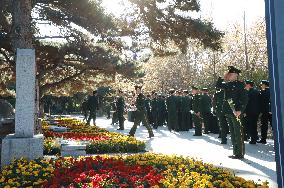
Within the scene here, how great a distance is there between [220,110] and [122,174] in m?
6.89

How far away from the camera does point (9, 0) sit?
498 inches

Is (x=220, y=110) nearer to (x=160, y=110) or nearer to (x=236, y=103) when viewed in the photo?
(x=236, y=103)

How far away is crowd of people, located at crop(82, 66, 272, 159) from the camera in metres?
9.03

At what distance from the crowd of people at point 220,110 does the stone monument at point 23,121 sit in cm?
435

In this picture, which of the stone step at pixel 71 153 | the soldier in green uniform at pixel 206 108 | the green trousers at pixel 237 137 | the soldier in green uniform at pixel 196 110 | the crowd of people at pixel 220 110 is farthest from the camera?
the soldier in green uniform at pixel 206 108

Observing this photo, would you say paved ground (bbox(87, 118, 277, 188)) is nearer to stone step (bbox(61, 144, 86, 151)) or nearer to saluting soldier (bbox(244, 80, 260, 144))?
saluting soldier (bbox(244, 80, 260, 144))

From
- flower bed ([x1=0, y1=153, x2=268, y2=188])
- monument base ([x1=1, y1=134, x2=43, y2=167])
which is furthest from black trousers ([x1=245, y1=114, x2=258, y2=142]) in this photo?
monument base ([x1=1, y1=134, x2=43, y2=167])

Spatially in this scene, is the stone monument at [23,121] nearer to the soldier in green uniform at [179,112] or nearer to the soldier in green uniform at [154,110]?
the soldier in green uniform at [179,112]

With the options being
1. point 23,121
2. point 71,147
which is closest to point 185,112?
point 71,147

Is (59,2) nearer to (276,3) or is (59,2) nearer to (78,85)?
(78,85)

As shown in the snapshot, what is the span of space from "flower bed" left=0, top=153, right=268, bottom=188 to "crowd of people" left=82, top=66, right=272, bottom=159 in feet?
6.72

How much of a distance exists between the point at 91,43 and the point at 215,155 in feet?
29.6

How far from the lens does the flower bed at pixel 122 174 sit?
5703 millimetres

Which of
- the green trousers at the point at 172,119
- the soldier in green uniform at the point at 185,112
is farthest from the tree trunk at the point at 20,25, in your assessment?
the soldier in green uniform at the point at 185,112
